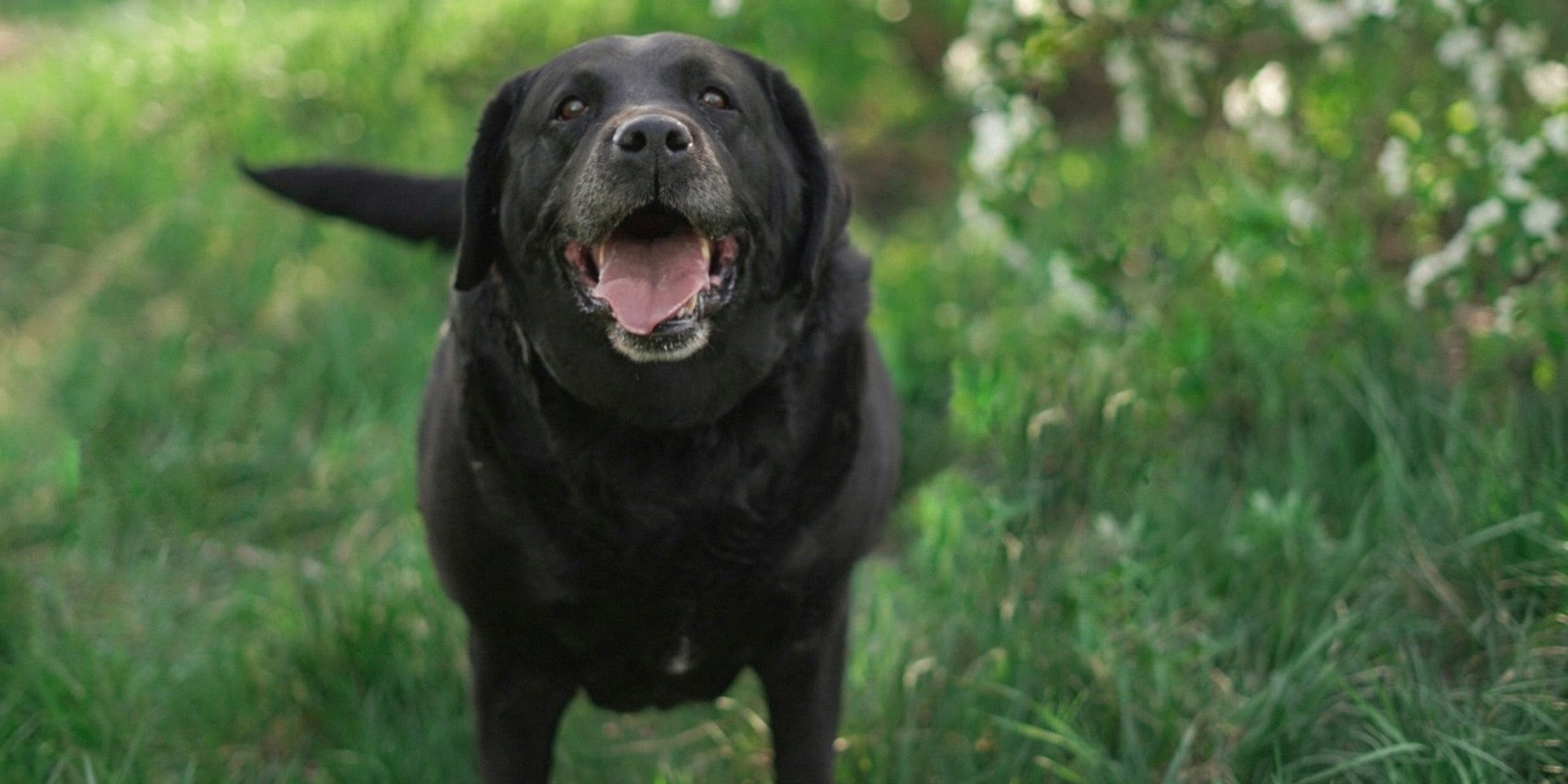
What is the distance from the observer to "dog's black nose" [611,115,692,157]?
6.76ft

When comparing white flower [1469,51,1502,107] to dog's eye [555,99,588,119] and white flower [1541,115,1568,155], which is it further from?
dog's eye [555,99,588,119]

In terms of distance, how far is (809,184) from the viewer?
2.35 metres

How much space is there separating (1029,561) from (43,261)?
317 centimetres

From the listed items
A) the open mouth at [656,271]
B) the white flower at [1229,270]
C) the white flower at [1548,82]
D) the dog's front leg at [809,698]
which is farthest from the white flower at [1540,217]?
the open mouth at [656,271]

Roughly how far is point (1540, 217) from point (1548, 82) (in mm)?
636

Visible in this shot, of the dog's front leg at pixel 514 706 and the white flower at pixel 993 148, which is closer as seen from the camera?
the dog's front leg at pixel 514 706

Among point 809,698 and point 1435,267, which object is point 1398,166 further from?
point 809,698

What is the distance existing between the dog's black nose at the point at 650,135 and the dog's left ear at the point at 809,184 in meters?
0.28

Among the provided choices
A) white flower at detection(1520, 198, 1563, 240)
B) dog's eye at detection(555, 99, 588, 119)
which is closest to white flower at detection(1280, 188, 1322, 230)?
white flower at detection(1520, 198, 1563, 240)

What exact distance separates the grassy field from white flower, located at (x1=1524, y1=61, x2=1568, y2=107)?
0.47 m

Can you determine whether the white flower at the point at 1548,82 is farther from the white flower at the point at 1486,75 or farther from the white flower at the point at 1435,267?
the white flower at the point at 1435,267

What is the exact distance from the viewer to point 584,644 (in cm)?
229

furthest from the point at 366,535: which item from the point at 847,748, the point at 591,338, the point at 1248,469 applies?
the point at 1248,469

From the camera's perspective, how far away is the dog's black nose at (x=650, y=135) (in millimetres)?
2061
